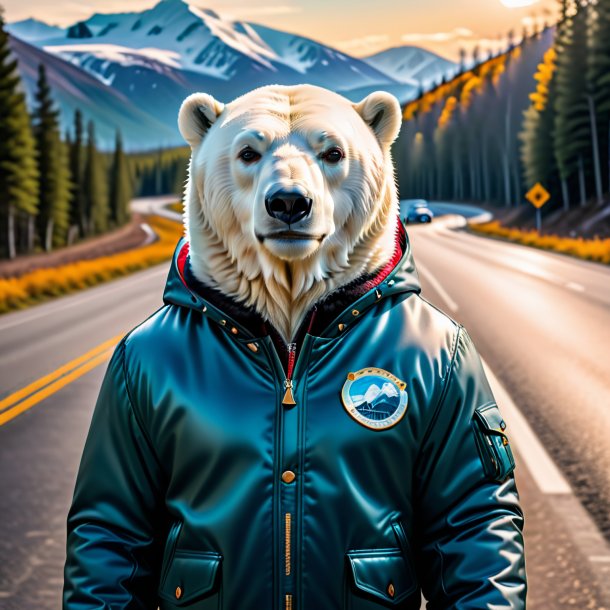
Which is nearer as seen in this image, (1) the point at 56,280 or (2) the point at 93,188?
(1) the point at 56,280

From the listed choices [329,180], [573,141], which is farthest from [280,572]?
[573,141]

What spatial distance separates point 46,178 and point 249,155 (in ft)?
284

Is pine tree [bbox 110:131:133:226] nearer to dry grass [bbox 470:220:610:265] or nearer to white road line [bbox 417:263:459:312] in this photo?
dry grass [bbox 470:220:610:265]

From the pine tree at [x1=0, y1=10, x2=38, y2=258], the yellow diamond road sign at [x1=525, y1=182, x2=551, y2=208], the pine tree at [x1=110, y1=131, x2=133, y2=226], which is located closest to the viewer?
the yellow diamond road sign at [x1=525, y1=182, x2=551, y2=208]

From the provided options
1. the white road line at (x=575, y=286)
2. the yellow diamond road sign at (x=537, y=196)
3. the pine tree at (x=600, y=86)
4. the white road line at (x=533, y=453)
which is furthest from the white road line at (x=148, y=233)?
the white road line at (x=533, y=453)

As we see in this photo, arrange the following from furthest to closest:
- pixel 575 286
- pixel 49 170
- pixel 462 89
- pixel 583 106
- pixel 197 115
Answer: pixel 462 89 < pixel 49 170 < pixel 583 106 < pixel 575 286 < pixel 197 115

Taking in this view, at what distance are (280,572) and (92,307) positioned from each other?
713 inches

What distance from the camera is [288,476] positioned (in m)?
1.89

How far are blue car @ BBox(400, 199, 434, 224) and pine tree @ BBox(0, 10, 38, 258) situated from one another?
66.0 m

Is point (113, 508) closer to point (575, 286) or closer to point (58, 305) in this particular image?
point (58, 305)

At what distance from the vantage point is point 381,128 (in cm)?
215

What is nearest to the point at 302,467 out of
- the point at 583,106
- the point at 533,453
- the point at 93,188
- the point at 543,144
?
the point at 533,453

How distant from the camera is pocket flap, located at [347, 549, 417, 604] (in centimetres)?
187

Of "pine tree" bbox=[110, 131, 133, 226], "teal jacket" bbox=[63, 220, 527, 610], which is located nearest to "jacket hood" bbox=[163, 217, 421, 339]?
"teal jacket" bbox=[63, 220, 527, 610]
